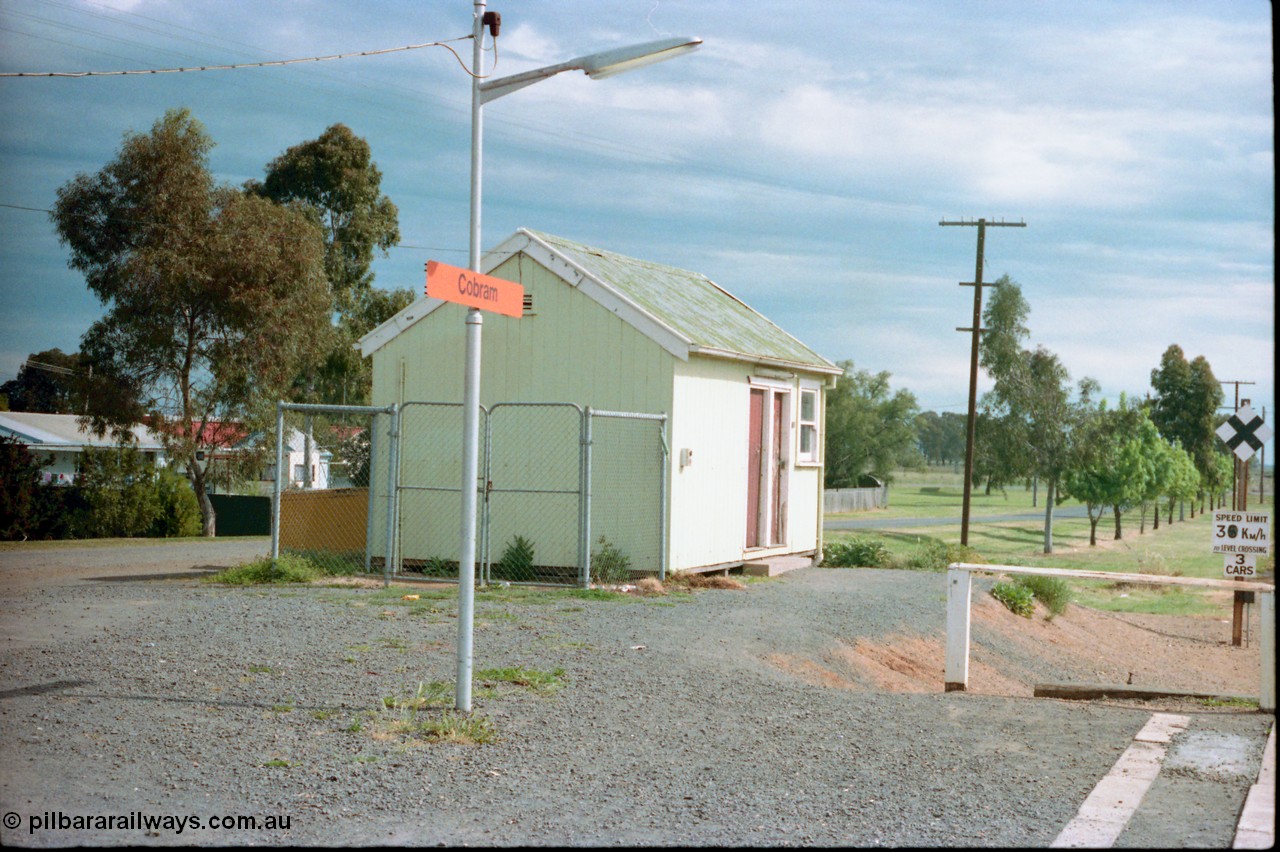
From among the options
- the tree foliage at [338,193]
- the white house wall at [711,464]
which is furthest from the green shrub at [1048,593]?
the tree foliage at [338,193]

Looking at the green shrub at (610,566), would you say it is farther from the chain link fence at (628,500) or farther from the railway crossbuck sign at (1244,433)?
the railway crossbuck sign at (1244,433)

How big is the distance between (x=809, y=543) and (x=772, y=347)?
3.31 metres

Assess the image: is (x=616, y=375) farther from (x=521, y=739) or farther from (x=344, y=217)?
(x=344, y=217)

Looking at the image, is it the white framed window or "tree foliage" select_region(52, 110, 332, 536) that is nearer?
the white framed window

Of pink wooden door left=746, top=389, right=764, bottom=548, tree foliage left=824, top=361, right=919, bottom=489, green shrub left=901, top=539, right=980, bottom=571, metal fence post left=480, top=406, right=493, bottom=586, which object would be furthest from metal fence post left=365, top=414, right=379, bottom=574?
tree foliage left=824, top=361, right=919, bottom=489

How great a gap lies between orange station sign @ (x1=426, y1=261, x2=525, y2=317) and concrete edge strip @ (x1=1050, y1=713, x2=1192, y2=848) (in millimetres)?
4096

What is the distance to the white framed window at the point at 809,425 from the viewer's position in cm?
1848

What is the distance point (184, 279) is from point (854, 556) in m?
15.3

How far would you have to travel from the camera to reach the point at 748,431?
16.6 m

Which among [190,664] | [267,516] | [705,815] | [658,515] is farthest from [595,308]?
[267,516]

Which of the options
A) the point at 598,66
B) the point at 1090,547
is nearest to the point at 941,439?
the point at 1090,547

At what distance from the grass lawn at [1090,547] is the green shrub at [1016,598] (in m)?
4.11

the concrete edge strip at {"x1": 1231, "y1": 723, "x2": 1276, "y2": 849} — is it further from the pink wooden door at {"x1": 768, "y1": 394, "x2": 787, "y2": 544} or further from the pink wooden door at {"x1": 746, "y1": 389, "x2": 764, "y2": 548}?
the pink wooden door at {"x1": 768, "y1": 394, "x2": 787, "y2": 544}

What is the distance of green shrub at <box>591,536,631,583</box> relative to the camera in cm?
1459
